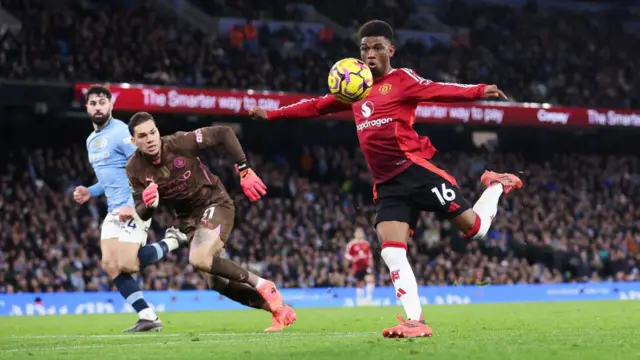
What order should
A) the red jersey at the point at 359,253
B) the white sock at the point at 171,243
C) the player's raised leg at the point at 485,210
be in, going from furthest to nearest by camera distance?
1. the red jersey at the point at 359,253
2. the white sock at the point at 171,243
3. the player's raised leg at the point at 485,210

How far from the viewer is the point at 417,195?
8.55 metres

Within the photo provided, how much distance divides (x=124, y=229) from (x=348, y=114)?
17.1m

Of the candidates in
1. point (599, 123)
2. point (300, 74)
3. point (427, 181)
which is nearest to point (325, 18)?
point (300, 74)

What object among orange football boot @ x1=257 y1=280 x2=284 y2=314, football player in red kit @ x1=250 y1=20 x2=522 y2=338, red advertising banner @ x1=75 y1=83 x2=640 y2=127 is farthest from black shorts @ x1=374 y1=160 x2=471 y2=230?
red advertising banner @ x1=75 y1=83 x2=640 y2=127

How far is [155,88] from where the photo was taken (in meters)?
24.5

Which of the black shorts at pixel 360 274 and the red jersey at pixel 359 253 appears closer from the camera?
the red jersey at pixel 359 253

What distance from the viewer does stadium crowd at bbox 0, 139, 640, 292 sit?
74.8ft

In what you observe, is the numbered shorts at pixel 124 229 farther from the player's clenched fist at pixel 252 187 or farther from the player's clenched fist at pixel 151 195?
the player's clenched fist at pixel 252 187

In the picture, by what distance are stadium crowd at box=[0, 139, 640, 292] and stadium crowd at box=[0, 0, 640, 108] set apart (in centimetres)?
241

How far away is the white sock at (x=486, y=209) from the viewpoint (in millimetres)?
8930

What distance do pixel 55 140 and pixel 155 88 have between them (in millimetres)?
3718

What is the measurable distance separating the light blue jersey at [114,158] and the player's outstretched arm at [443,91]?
11.7 ft

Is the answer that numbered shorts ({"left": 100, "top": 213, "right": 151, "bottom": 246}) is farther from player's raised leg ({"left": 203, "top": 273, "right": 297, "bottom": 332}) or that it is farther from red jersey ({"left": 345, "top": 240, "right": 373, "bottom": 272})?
red jersey ({"left": 345, "top": 240, "right": 373, "bottom": 272})

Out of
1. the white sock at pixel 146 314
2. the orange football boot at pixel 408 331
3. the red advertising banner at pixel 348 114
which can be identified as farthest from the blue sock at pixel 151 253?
the red advertising banner at pixel 348 114
